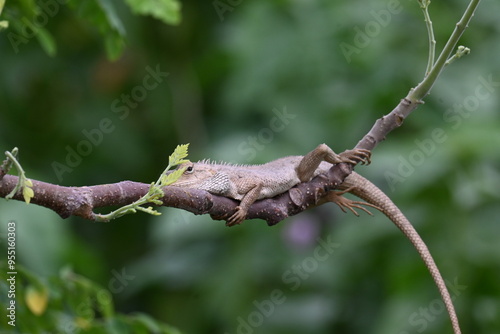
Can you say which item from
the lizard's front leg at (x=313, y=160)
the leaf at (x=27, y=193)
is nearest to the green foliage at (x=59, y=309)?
the lizard's front leg at (x=313, y=160)

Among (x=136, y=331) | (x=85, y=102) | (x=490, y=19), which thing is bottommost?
(x=136, y=331)

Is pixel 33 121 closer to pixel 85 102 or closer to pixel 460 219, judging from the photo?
pixel 85 102

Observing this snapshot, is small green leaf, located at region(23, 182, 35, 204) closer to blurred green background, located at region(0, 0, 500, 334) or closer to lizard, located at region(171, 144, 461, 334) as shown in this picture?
lizard, located at region(171, 144, 461, 334)

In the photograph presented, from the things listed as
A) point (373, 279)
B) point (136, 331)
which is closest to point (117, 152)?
point (373, 279)

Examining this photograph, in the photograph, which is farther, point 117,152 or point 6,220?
point 117,152

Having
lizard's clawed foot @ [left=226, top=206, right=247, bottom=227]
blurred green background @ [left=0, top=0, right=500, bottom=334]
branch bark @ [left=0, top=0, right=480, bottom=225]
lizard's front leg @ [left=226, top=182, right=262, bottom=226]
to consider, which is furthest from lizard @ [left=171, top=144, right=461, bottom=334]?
blurred green background @ [left=0, top=0, right=500, bottom=334]

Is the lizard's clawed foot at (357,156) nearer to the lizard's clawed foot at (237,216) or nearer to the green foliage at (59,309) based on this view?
the lizard's clawed foot at (237,216)
